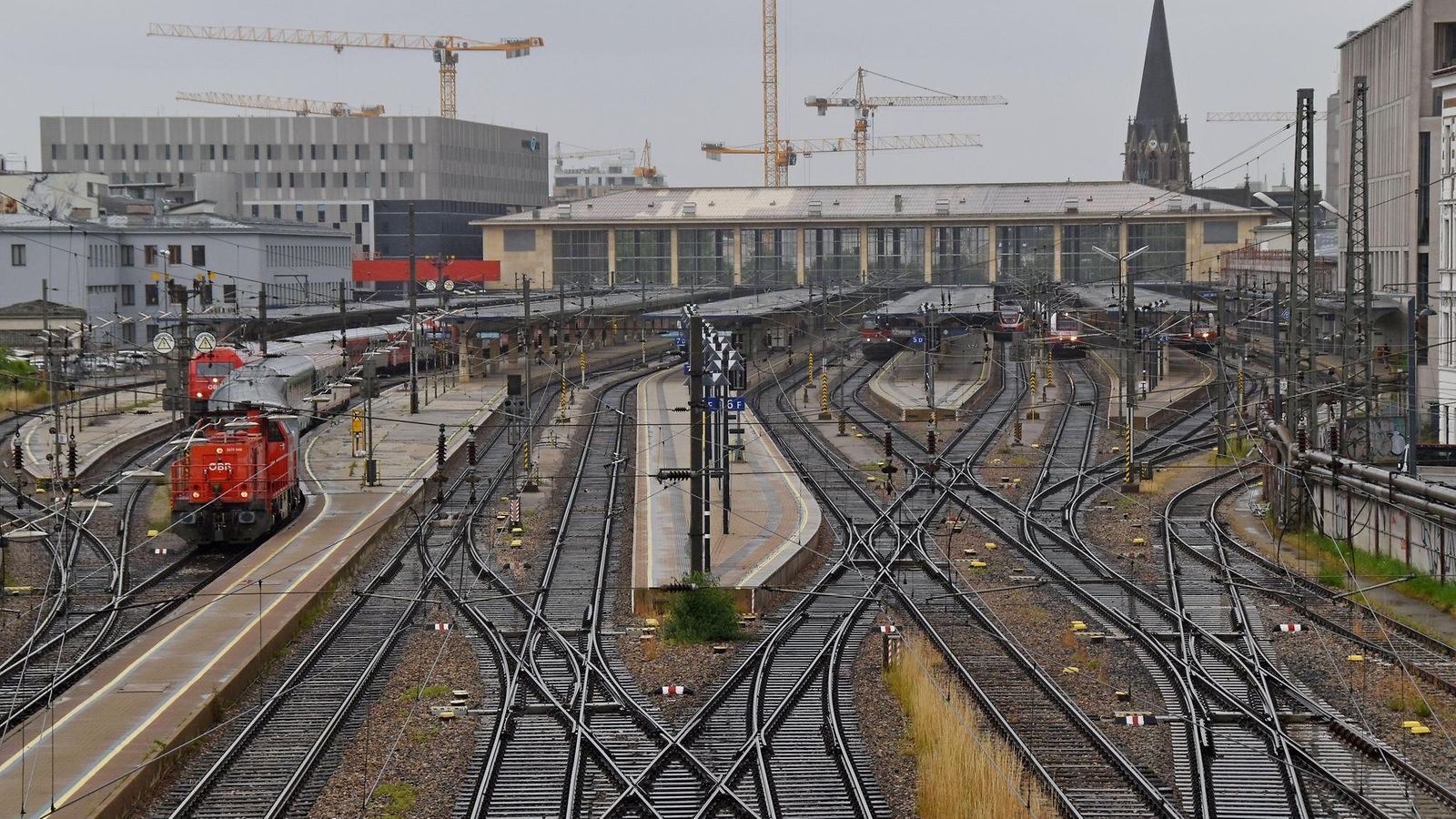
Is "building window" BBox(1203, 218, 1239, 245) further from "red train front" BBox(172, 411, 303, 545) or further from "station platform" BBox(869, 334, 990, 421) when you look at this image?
"red train front" BBox(172, 411, 303, 545)

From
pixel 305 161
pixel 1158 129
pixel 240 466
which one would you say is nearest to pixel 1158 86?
pixel 1158 129

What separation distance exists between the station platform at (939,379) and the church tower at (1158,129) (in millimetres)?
66373

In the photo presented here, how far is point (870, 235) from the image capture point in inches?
4424

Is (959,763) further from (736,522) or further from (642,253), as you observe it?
(642,253)

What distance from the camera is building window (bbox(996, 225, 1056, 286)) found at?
110375 millimetres

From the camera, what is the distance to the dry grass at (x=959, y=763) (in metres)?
16.7

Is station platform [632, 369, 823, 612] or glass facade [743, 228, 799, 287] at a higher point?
A: glass facade [743, 228, 799, 287]

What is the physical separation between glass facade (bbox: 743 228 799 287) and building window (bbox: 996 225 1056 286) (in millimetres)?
12486

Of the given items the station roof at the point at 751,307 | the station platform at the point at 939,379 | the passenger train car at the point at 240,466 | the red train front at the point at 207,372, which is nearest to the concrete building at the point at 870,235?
the station roof at the point at 751,307

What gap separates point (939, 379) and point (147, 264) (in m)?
40.7

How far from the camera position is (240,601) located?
91.4ft

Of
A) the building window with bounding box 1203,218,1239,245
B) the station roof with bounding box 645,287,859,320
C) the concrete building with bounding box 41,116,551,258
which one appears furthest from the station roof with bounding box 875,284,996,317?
the concrete building with bounding box 41,116,551,258

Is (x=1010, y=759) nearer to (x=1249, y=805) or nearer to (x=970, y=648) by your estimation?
(x=1249, y=805)

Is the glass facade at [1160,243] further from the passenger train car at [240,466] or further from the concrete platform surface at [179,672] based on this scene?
the passenger train car at [240,466]
